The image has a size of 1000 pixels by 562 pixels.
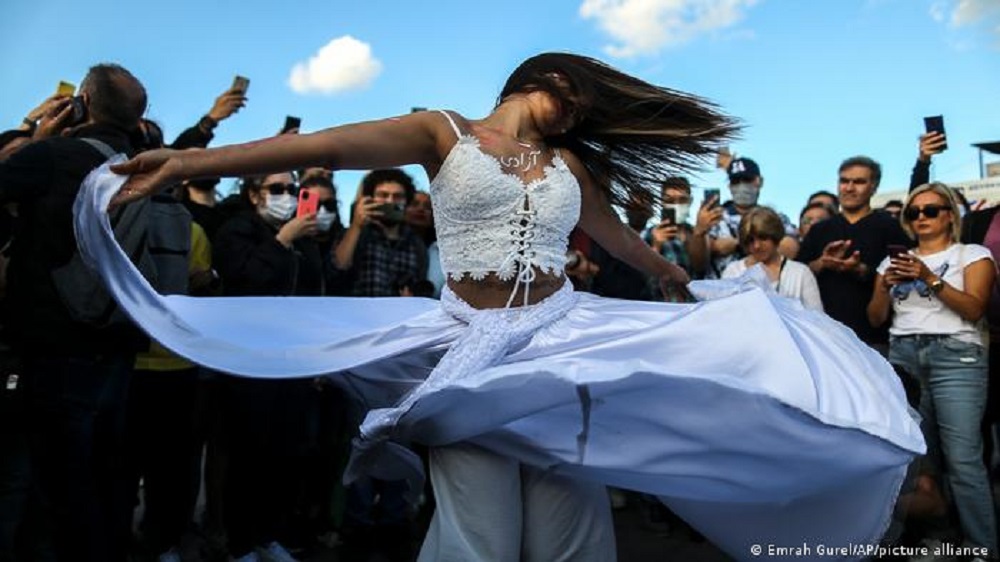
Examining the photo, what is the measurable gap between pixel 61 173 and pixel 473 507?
216 centimetres

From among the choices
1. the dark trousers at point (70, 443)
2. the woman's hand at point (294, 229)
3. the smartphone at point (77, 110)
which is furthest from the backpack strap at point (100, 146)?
the woman's hand at point (294, 229)

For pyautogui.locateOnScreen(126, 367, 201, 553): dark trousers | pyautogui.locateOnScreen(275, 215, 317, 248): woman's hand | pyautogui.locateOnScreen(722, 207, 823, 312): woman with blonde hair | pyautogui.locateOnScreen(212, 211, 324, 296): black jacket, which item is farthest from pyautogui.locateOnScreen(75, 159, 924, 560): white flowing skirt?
pyautogui.locateOnScreen(722, 207, 823, 312): woman with blonde hair

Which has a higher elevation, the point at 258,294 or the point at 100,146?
the point at 100,146

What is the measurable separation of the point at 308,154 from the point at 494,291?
691 mm

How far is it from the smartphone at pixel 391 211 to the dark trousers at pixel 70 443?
2.31m

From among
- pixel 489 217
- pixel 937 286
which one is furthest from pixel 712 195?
pixel 489 217

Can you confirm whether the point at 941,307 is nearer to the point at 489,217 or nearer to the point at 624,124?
the point at 624,124

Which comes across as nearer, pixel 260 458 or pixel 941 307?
pixel 260 458

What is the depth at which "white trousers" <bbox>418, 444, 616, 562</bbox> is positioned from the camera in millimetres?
2246

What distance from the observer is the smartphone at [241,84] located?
5.14 m

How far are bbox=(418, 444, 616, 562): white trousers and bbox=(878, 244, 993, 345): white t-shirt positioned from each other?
290 centimetres

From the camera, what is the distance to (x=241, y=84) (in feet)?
16.9

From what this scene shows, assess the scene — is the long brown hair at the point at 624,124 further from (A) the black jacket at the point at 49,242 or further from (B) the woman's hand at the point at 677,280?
(A) the black jacket at the point at 49,242

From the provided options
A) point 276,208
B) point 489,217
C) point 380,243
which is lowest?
point 380,243
